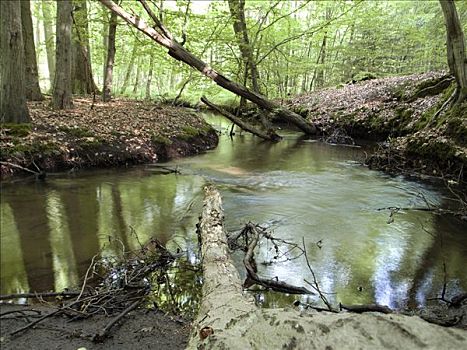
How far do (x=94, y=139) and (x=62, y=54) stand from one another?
3.36m

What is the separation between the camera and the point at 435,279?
4.05 meters

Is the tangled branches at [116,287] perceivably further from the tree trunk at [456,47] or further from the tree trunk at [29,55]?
the tree trunk at [29,55]

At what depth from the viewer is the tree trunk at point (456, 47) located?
28.5ft

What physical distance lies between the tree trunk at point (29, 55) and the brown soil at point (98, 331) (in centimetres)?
1116

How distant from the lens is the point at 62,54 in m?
10.8

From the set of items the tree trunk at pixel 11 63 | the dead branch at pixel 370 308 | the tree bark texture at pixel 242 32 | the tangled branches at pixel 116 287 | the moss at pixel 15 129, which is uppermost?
the tree bark texture at pixel 242 32

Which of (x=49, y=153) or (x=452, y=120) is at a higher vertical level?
(x=452, y=120)

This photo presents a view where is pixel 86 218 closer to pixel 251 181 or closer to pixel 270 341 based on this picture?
pixel 251 181

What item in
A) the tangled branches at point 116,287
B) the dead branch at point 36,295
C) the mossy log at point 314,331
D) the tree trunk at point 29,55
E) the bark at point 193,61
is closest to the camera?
the mossy log at point 314,331

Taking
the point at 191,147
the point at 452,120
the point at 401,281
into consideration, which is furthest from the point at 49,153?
the point at 452,120

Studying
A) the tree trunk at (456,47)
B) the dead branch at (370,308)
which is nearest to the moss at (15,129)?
the dead branch at (370,308)

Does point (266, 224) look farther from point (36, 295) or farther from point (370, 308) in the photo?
point (36, 295)

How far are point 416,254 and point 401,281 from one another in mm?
864

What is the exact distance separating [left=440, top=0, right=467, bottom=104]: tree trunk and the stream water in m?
2.87
